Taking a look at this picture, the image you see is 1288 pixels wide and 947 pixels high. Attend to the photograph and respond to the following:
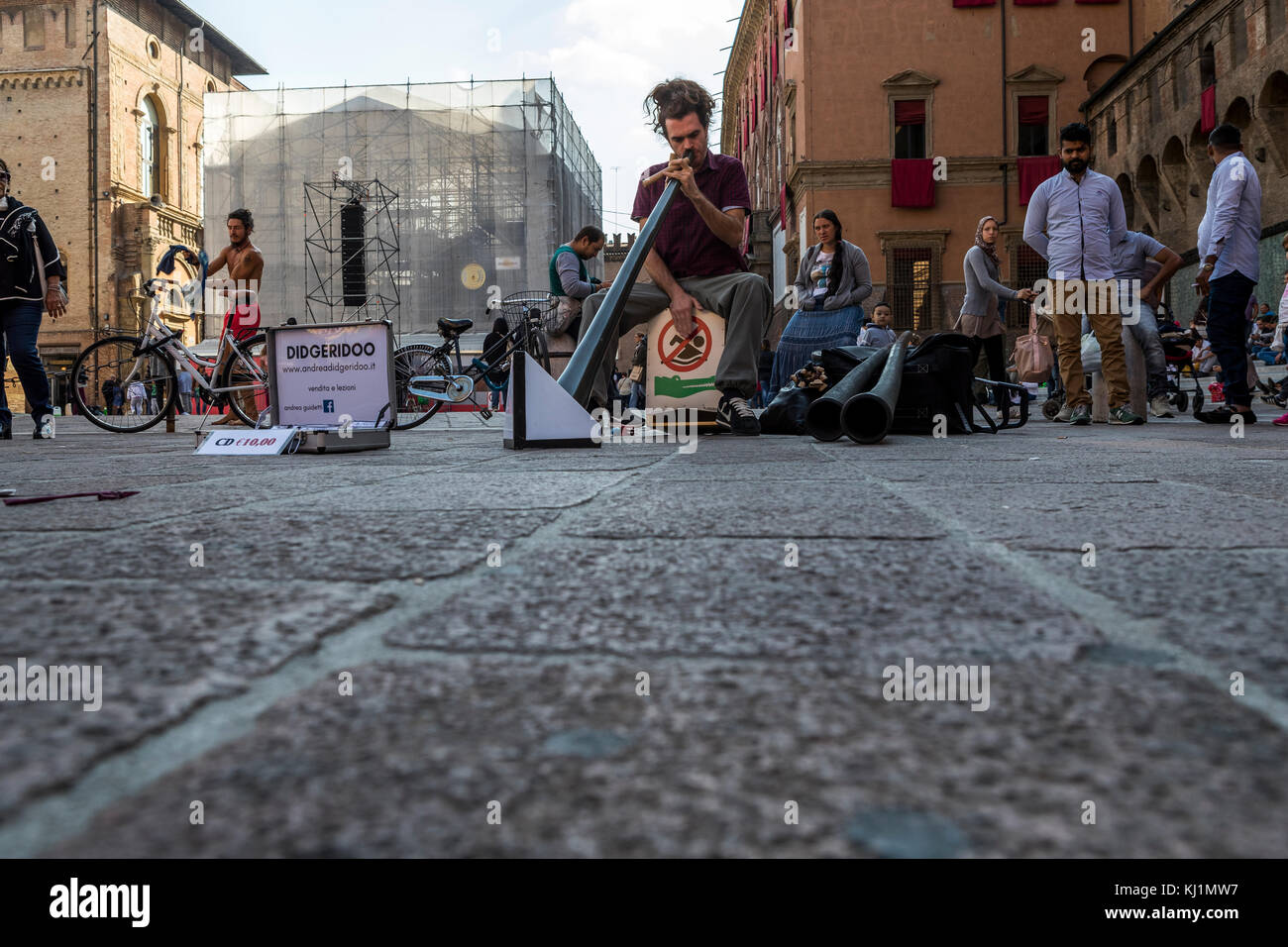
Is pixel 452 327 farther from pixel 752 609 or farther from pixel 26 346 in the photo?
pixel 752 609

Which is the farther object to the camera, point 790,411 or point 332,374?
point 790,411

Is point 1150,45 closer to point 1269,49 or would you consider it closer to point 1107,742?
point 1269,49

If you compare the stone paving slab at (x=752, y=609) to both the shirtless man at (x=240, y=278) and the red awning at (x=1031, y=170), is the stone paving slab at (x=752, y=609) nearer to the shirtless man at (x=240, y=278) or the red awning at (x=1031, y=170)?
the shirtless man at (x=240, y=278)

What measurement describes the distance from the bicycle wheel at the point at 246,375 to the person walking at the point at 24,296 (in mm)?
1039

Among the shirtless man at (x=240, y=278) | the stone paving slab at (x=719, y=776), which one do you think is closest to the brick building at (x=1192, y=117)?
the shirtless man at (x=240, y=278)

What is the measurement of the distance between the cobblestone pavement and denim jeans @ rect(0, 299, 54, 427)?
Answer: 5234mm

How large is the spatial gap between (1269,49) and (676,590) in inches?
776

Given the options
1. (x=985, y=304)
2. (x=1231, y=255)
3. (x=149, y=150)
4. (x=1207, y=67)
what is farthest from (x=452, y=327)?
(x=149, y=150)

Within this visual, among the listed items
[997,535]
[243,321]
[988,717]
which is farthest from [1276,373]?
[988,717]

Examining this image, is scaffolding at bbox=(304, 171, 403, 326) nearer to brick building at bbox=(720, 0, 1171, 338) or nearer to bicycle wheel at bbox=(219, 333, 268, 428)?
brick building at bbox=(720, 0, 1171, 338)

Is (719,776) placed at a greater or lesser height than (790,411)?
lesser

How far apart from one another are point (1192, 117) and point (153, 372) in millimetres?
19952

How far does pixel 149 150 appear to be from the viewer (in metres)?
37.6

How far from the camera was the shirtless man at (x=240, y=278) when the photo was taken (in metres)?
6.86
